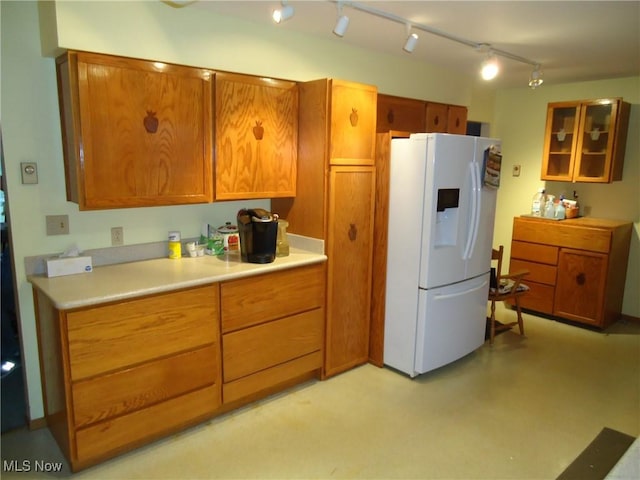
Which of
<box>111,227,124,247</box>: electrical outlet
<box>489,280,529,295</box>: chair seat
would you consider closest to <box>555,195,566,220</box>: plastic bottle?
<box>489,280,529,295</box>: chair seat

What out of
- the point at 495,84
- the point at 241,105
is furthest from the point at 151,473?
the point at 495,84

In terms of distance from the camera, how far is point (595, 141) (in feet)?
13.9

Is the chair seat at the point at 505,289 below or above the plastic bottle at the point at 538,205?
below

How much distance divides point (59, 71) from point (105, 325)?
52.6 inches

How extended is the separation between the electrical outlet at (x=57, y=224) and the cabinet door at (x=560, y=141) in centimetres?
423

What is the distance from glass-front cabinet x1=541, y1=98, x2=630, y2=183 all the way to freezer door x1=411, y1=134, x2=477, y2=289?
5.97ft

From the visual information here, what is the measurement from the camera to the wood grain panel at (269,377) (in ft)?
8.71

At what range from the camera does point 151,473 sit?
2215 millimetres

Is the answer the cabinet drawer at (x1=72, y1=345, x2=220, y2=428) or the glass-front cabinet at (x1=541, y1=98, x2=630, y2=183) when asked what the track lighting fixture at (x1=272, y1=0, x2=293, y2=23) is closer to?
the cabinet drawer at (x1=72, y1=345, x2=220, y2=428)

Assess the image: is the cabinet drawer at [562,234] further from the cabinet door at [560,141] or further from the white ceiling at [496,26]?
the white ceiling at [496,26]

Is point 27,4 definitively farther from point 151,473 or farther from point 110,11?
point 151,473

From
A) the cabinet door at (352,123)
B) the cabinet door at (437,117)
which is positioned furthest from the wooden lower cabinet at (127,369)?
the cabinet door at (437,117)

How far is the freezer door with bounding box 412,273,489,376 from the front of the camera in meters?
3.09

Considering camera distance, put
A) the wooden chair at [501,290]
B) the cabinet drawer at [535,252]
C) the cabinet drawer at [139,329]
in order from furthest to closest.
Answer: the cabinet drawer at [535,252] < the wooden chair at [501,290] < the cabinet drawer at [139,329]
